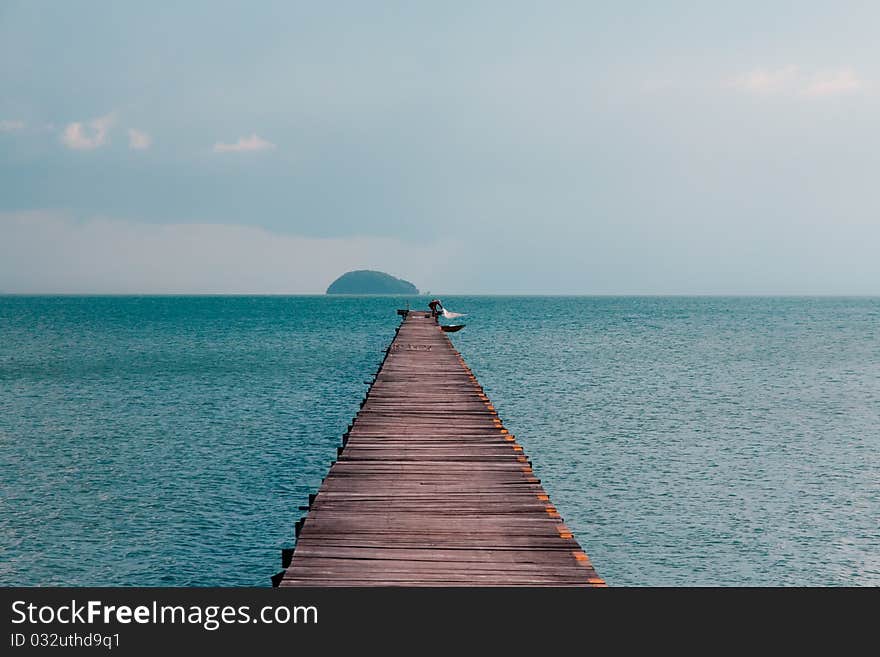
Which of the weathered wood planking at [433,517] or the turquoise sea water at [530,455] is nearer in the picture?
the weathered wood planking at [433,517]

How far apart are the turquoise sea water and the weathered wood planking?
Answer: 335 cm

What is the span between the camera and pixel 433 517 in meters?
10.7

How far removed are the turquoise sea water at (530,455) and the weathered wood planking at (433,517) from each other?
132 inches

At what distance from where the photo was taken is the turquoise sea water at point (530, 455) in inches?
637

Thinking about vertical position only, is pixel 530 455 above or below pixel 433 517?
below

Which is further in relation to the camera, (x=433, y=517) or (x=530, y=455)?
(x=530, y=455)

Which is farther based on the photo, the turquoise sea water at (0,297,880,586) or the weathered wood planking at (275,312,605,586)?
the turquoise sea water at (0,297,880,586)

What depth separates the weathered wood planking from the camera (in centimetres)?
863

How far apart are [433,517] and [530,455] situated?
48.9 ft

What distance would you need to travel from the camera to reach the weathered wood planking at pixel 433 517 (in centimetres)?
863

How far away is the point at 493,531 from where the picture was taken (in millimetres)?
10055
